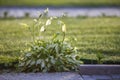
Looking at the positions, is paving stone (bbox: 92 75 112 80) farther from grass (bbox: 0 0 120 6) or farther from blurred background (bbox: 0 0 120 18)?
grass (bbox: 0 0 120 6)

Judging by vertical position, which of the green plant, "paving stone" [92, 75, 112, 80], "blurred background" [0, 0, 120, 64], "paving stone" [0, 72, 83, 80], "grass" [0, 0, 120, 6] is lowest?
"paving stone" [92, 75, 112, 80]

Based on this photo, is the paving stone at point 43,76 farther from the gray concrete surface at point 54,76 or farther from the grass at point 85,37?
the grass at point 85,37

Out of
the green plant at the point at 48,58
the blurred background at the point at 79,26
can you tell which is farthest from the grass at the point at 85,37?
the green plant at the point at 48,58

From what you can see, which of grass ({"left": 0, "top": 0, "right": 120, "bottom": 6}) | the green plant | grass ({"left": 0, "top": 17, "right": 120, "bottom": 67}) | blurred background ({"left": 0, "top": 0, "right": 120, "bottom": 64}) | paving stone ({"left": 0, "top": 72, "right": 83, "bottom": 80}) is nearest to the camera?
paving stone ({"left": 0, "top": 72, "right": 83, "bottom": 80})

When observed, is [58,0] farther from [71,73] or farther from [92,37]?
[71,73]

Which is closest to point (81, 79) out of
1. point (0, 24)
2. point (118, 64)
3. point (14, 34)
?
point (118, 64)

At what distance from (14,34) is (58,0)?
898 cm

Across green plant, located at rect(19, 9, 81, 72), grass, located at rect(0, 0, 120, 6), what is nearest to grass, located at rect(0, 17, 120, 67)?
green plant, located at rect(19, 9, 81, 72)

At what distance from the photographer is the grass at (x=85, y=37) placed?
952 centimetres

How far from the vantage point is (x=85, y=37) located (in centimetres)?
1175

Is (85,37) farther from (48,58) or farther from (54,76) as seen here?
(54,76)

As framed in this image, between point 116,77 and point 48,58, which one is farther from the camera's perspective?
point 48,58

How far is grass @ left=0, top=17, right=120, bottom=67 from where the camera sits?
31.2ft

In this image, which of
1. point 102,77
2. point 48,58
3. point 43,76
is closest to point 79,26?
point 48,58
